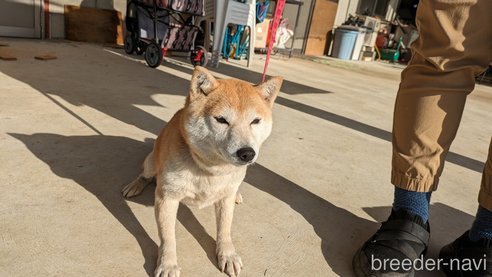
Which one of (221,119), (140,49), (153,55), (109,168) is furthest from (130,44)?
(221,119)

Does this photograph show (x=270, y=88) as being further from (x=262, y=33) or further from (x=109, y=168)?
(x=262, y=33)

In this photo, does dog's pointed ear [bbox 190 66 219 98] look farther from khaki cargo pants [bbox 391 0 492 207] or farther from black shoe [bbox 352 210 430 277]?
black shoe [bbox 352 210 430 277]

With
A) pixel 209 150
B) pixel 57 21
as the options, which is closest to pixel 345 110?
pixel 209 150

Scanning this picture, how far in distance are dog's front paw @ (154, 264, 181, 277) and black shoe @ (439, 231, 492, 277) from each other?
3.13 ft

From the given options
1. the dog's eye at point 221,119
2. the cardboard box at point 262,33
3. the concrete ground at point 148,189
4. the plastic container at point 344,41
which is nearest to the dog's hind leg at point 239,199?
the concrete ground at point 148,189

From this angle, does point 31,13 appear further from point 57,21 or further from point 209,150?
point 209,150

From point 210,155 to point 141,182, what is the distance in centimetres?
51

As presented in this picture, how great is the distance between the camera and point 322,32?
9680 mm

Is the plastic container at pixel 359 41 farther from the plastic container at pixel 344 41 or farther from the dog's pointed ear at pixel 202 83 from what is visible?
the dog's pointed ear at pixel 202 83

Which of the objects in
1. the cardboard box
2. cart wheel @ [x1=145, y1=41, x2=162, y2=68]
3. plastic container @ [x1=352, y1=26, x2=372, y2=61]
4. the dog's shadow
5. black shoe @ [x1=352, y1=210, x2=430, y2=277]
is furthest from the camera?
plastic container @ [x1=352, y1=26, x2=372, y2=61]

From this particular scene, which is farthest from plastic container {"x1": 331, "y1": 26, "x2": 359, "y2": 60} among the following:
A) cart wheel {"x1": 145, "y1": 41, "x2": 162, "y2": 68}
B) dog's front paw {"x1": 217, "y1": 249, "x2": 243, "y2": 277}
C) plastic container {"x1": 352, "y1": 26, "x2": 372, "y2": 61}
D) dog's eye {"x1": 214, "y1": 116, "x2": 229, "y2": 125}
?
dog's front paw {"x1": 217, "y1": 249, "x2": 243, "y2": 277}

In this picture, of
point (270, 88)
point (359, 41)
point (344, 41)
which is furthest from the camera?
point (359, 41)

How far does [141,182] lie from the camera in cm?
153

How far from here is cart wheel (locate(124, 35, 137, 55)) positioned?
4.75 metres
